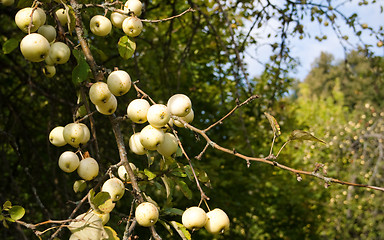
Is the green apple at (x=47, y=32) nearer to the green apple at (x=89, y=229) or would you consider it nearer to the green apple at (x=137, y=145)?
the green apple at (x=137, y=145)

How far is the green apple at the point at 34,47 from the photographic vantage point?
861 millimetres

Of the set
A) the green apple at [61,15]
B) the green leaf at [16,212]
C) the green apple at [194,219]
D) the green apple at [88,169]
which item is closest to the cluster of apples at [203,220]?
the green apple at [194,219]

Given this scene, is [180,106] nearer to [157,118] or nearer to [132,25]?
[157,118]

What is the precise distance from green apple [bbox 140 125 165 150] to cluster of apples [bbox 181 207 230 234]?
0.58 feet

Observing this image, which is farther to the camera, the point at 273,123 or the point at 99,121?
the point at 99,121

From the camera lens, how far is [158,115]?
0.82 m

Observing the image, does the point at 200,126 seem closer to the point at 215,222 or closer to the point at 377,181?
the point at 215,222

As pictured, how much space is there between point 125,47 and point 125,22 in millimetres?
66

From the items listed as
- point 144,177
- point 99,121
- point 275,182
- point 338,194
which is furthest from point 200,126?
point 338,194

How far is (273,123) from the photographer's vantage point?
891 mm

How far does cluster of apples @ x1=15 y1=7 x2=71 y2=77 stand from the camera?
0.86 m

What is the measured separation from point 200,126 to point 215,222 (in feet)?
5.92

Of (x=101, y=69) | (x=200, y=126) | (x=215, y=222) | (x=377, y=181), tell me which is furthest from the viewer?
(x=377, y=181)

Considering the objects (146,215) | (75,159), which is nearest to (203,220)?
(146,215)
